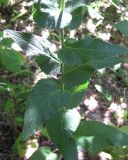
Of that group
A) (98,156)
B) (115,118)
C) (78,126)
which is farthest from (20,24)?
(78,126)

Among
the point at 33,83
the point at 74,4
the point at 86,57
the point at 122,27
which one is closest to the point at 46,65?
the point at 86,57

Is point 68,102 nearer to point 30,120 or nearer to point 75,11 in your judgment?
point 30,120

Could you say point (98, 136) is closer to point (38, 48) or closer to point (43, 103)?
point (43, 103)

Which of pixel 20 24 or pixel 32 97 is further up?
pixel 20 24

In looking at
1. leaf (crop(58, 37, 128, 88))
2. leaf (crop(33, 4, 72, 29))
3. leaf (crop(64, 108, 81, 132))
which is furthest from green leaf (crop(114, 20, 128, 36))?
leaf (crop(64, 108, 81, 132))

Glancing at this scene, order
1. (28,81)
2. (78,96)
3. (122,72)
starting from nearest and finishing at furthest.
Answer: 1. (78,96)
2. (28,81)
3. (122,72)

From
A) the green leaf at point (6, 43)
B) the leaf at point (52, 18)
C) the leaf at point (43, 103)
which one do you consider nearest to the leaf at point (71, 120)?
the leaf at point (43, 103)
